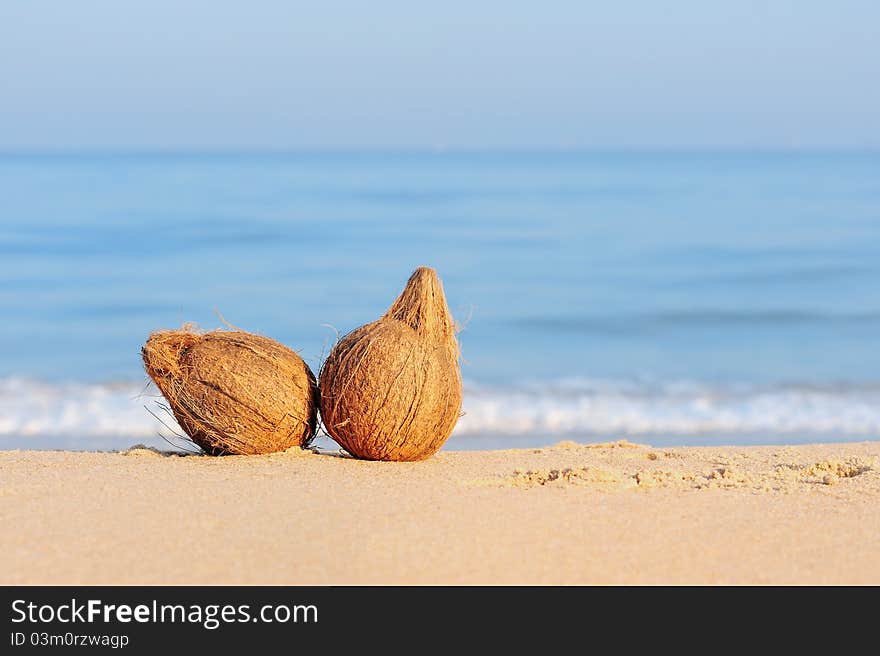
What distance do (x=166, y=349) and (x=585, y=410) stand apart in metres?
6.42

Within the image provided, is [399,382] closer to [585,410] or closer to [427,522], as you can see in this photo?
[427,522]

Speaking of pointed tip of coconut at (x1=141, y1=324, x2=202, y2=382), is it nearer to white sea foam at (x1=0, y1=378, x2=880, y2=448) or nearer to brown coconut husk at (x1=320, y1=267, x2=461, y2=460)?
brown coconut husk at (x1=320, y1=267, x2=461, y2=460)

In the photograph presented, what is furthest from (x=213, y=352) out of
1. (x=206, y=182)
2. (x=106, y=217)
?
(x=206, y=182)

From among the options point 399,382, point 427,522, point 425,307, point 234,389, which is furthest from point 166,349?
point 427,522

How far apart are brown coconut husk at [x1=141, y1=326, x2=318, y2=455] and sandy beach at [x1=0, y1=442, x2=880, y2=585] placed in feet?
0.42

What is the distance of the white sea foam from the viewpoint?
10.4 m

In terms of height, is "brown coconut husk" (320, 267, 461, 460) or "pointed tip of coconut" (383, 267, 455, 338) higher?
"pointed tip of coconut" (383, 267, 455, 338)

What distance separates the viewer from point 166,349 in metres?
5.77

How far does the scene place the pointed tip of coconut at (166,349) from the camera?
5.74 m

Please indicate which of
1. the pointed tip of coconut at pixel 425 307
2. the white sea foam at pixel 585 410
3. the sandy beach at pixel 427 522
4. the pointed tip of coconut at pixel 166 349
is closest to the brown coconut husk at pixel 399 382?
the pointed tip of coconut at pixel 425 307

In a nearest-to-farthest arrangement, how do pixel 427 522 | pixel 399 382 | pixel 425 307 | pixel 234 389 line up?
pixel 427 522
pixel 399 382
pixel 234 389
pixel 425 307

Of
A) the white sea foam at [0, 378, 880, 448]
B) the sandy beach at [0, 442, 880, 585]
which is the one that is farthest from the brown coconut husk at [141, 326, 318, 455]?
the white sea foam at [0, 378, 880, 448]

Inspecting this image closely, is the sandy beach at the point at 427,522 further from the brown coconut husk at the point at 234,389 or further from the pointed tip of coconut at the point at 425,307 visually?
the pointed tip of coconut at the point at 425,307
